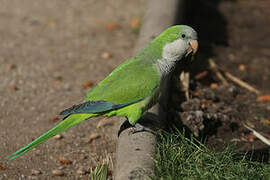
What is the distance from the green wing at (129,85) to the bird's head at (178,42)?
18cm

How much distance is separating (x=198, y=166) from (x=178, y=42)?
1.06m

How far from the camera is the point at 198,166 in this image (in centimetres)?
303

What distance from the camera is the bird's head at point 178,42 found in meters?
3.42

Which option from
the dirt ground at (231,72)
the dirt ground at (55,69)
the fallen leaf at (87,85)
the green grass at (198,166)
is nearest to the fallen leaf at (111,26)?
the dirt ground at (55,69)

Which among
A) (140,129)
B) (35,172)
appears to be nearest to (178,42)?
(140,129)

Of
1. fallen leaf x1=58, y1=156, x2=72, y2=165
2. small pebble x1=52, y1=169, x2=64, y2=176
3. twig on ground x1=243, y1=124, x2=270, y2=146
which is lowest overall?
small pebble x1=52, y1=169, x2=64, y2=176

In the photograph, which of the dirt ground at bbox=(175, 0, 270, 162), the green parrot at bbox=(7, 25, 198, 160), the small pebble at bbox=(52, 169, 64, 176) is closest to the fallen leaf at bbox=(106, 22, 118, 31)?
the dirt ground at bbox=(175, 0, 270, 162)

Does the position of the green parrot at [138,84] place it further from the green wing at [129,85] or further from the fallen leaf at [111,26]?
the fallen leaf at [111,26]

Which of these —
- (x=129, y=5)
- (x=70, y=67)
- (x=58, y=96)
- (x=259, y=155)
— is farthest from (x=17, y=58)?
(x=259, y=155)

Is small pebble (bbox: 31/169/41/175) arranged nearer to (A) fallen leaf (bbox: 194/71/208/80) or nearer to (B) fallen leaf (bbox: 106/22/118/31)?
Answer: (A) fallen leaf (bbox: 194/71/208/80)

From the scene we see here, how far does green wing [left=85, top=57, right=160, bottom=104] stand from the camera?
3.33 metres

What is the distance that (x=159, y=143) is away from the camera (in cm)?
335

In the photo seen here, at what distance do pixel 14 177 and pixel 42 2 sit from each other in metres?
4.55

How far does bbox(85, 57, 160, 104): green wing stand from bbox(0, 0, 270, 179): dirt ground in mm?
609
